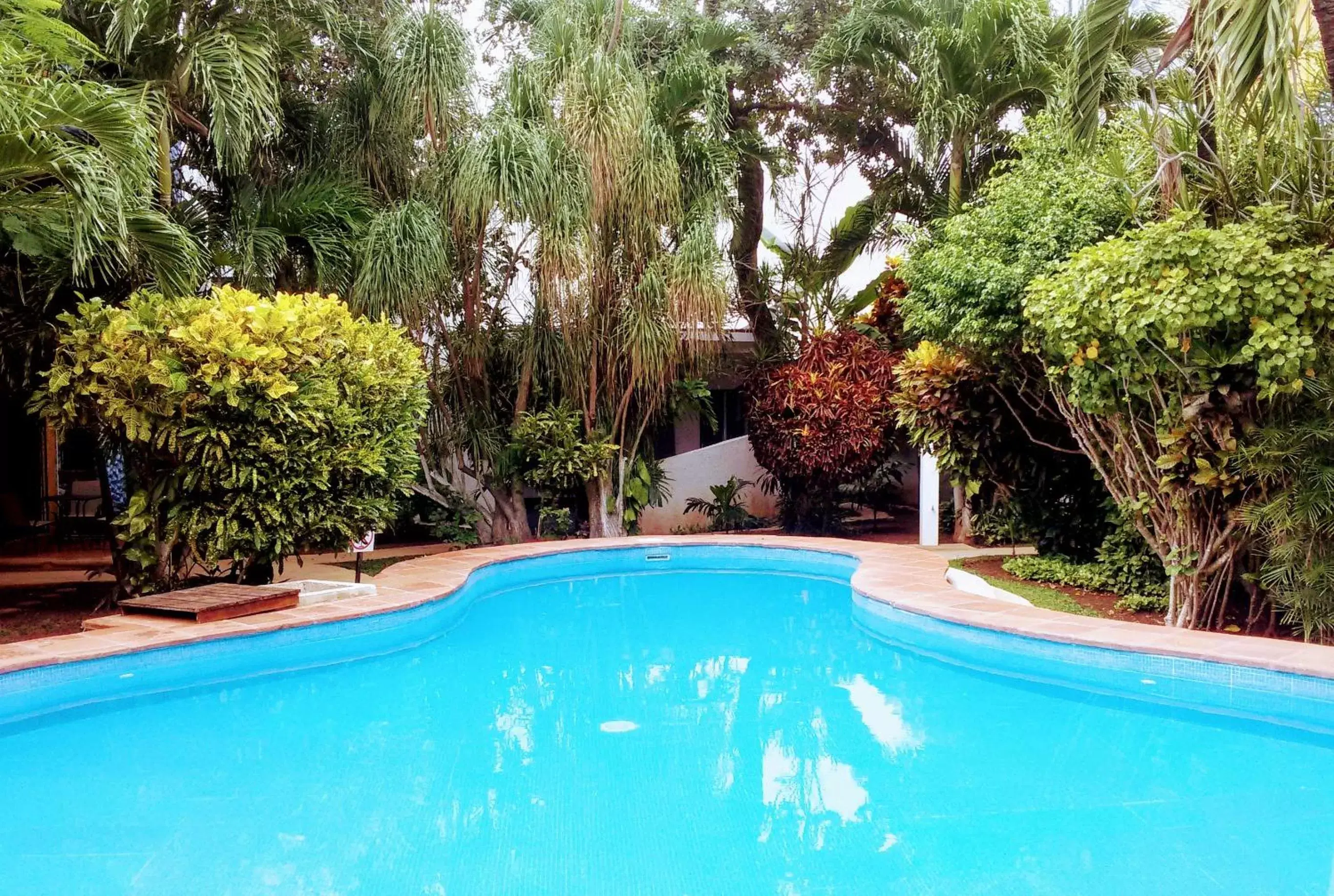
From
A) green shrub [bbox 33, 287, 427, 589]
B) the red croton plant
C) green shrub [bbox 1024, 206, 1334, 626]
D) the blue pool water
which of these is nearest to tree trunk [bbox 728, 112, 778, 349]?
the red croton plant

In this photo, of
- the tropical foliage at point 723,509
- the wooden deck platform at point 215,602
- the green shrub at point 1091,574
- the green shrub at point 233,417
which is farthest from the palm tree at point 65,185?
the tropical foliage at point 723,509

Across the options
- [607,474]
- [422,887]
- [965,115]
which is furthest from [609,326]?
[422,887]

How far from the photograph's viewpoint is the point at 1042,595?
786cm

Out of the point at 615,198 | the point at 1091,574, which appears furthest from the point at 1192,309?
the point at 615,198

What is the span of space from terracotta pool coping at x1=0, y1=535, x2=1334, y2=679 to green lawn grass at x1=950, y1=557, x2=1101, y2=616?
40 cm

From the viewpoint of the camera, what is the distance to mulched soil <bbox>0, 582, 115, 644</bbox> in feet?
22.0

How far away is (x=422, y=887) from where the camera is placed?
3.32m

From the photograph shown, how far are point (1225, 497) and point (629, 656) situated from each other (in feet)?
13.3

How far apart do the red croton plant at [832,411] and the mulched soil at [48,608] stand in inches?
287

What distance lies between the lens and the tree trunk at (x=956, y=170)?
1033cm

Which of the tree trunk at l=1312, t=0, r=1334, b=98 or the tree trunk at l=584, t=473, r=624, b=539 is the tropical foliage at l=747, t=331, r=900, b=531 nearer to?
the tree trunk at l=584, t=473, r=624, b=539

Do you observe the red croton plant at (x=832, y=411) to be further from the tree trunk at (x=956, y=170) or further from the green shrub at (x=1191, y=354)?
the green shrub at (x=1191, y=354)

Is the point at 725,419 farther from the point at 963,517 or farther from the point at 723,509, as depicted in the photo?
the point at 963,517

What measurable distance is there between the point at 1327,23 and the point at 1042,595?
4.70 meters
